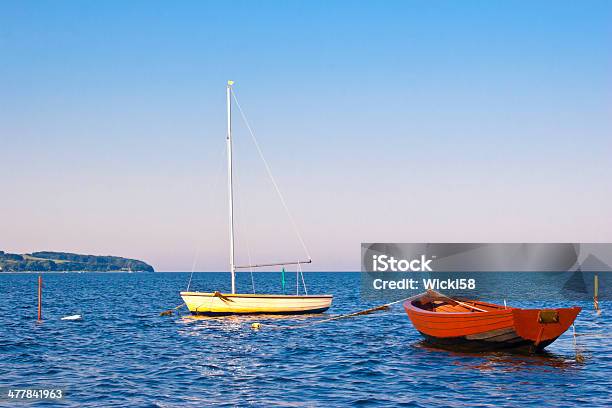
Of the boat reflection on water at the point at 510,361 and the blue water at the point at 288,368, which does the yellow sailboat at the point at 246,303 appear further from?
the boat reflection on water at the point at 510,361

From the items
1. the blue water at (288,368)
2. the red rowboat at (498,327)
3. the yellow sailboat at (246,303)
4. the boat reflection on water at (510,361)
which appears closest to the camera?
the blue water at (288,368)

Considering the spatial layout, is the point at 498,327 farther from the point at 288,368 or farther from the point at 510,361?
the point at 288,368

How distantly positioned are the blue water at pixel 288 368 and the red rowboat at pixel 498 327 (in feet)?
2.40

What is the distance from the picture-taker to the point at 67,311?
55.8m

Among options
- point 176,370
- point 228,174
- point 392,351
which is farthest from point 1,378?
point 228,174

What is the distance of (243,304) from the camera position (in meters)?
43.1

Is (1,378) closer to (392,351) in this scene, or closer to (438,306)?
(392,351)

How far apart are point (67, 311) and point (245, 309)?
2200cm

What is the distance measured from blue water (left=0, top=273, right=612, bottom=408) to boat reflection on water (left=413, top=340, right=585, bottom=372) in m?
0.05

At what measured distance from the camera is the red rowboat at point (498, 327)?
25.4 meters

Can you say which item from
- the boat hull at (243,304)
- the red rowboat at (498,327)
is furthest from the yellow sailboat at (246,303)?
the red rowboat at (498,327)

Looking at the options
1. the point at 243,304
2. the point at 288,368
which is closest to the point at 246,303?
the point at 243,304

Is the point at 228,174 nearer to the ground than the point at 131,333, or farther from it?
farther from it

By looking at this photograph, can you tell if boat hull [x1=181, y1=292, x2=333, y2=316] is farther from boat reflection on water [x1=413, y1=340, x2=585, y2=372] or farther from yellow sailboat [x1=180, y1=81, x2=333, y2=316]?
boat reflection on water [x1=413, y1=340, x2=585, y2=372]
